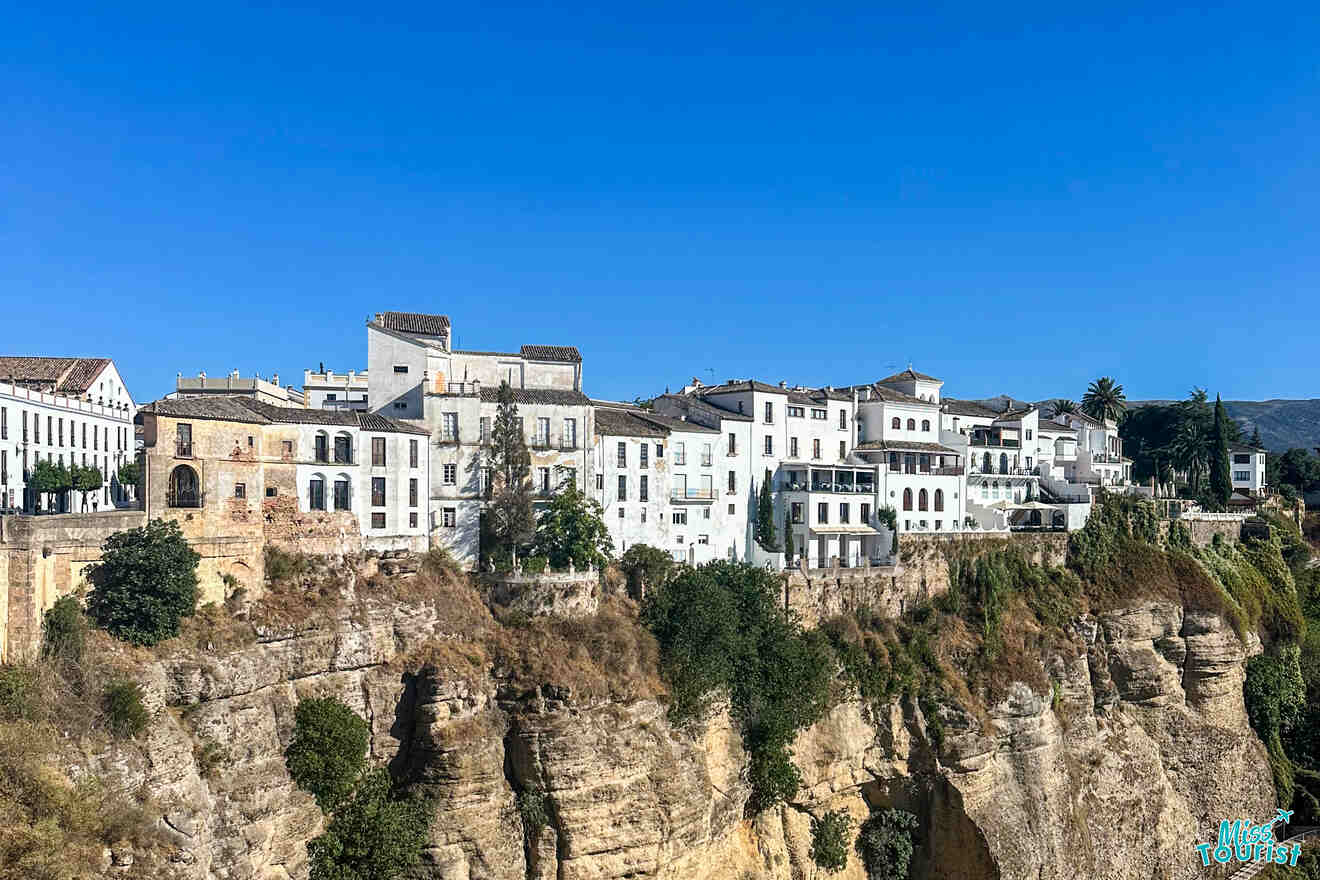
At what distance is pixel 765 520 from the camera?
49.8 metres

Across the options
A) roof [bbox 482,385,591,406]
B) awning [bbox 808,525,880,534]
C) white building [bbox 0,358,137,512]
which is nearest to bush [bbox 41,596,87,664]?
white building [bbox 0,358,137,512]

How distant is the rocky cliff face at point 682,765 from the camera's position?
28.9 meters

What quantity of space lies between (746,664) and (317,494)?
61.0 ft

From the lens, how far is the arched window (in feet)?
106

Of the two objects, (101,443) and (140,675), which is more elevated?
(101,443)

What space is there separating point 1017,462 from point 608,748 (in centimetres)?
3800

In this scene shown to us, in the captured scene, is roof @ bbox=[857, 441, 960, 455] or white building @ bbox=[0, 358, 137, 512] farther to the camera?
roof @ bbox=[857, 441, 960, 455]

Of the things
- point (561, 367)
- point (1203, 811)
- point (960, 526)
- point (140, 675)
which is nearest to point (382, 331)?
point (561, 367)

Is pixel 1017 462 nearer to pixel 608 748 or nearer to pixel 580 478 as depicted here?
pixel 580 478

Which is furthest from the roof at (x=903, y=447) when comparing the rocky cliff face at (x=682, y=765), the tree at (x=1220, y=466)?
the tree at (x=1220, y=466)

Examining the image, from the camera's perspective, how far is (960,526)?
5616cm

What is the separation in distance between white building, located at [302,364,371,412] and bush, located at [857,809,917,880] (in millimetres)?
38786

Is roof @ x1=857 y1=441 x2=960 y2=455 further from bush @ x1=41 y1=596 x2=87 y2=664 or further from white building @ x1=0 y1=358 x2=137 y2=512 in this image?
bush @ x1=41 y1=596 x2=87 y2=664

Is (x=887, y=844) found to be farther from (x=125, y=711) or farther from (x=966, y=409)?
(x=125, y=711)
